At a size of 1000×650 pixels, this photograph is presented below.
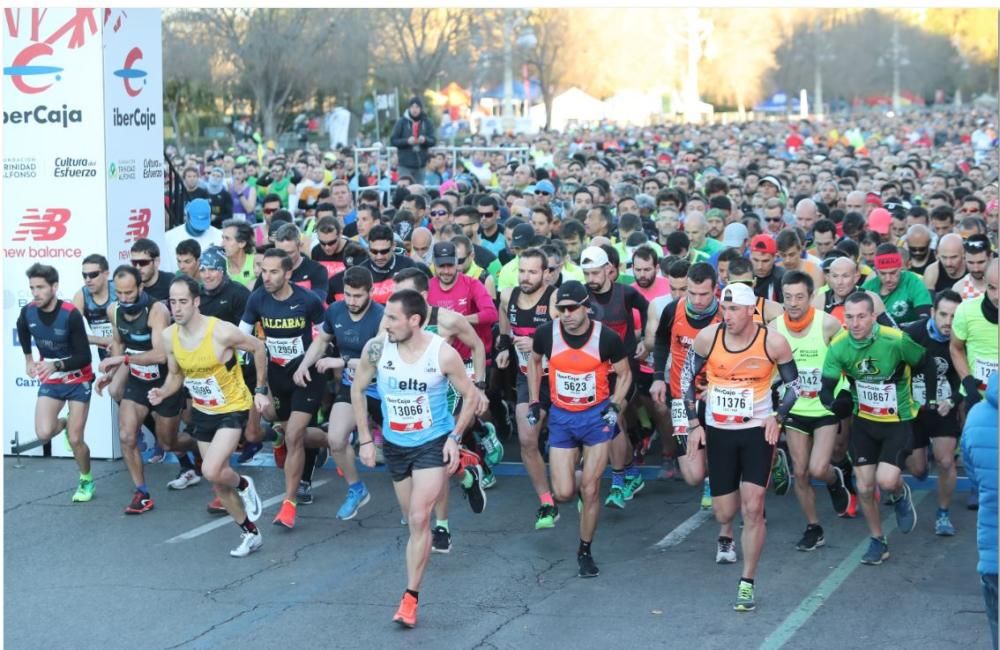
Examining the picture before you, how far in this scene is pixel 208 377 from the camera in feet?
31.4

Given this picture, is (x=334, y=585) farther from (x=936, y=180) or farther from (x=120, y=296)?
(x=936, y=180)

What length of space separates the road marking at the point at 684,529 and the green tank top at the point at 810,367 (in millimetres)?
1198

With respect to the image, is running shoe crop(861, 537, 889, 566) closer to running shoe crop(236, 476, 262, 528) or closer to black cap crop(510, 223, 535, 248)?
running shoe crop(236, 476, 262, 528)

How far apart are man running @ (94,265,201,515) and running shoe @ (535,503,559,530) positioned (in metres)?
2.88

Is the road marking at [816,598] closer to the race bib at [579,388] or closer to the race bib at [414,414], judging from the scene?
the race bib at [579,388]

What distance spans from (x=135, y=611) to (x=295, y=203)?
46.6 ft

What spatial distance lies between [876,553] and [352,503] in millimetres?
3706

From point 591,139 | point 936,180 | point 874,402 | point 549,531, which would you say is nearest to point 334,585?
point 549,531

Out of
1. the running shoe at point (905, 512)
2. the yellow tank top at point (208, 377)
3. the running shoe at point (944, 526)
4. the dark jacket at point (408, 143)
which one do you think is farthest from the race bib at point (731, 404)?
the dark jacket at point (408, 143)

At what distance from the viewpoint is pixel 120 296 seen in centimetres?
1042

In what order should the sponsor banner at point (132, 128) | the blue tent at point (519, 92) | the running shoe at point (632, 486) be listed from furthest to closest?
1. the blue tent at point (519, 92)
2. the sponsor banner at point (132, 128)
3. the running shoe at point (632, 486)

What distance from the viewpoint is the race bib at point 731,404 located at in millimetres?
8055

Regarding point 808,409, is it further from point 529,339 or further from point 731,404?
point 529,339

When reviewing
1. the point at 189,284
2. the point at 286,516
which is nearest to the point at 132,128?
the point at 189,284
